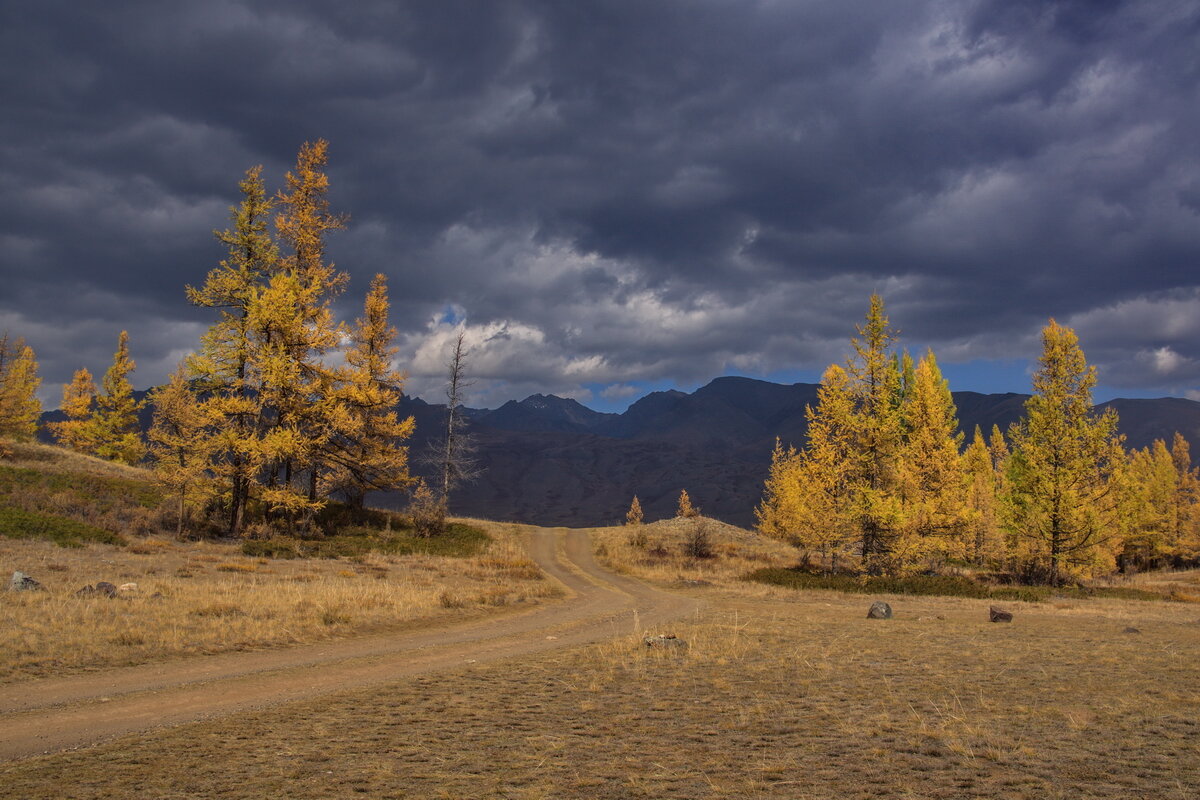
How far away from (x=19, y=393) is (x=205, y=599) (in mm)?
57821

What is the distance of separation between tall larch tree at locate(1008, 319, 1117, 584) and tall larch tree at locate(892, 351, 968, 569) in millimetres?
3994

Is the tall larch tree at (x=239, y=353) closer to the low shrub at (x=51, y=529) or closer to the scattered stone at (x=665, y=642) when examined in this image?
the low shrub at (x=51, y=529)

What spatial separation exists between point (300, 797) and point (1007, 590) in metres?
33.7

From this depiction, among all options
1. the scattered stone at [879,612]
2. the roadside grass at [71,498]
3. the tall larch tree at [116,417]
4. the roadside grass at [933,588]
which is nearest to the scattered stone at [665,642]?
the scattered stone at [879,612]

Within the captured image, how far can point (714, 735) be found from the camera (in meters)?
8.64

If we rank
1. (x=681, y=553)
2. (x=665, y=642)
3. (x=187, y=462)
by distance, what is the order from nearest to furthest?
1. (x=665, y=642)
2. (x=187, y=462)
3. (x=681, y=553)

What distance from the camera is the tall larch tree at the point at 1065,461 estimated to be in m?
34.1

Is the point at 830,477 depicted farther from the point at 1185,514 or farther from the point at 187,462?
the point at 1185,514

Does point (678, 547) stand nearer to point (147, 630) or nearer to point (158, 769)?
point (147, 630)

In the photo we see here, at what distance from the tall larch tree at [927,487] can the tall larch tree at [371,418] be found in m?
30.2

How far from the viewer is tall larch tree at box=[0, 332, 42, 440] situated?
5319 cm

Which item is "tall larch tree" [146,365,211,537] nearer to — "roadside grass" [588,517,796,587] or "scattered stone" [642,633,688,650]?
"roadside grass" [588,517,796,587]

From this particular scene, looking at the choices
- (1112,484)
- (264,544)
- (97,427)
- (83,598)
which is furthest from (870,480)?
(97,427)

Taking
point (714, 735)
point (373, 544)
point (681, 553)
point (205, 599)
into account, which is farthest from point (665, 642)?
point (681, 553)
